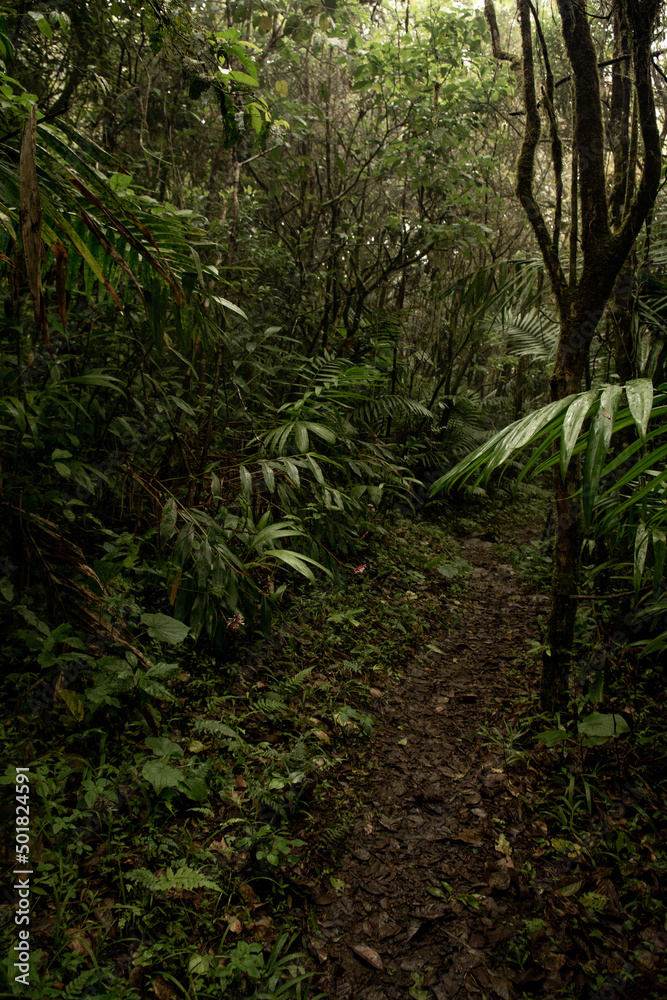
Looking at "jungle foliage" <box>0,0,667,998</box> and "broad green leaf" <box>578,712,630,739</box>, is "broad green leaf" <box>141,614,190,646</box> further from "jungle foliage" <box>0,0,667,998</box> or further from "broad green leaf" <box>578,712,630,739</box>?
"broad green leaf" <box>578,712,630,739</box>

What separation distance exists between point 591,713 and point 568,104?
7.56 metres

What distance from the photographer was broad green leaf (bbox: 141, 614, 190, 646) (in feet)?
6.54

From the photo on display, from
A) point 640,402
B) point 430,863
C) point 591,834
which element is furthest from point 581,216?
point 430,863

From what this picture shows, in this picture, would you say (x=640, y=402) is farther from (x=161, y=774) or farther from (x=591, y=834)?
(x=161, y=774)

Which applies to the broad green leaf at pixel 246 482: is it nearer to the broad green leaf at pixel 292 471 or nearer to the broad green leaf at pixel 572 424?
the broad green leaf at pixel 292 471

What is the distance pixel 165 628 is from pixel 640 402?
1.77 meters

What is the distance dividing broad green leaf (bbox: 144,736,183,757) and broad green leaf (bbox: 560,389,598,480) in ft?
5.47

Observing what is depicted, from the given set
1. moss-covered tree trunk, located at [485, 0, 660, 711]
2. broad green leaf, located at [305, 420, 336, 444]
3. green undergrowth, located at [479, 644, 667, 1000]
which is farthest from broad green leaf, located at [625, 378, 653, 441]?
broad green leaf, located at [305, 420, 336, 444]

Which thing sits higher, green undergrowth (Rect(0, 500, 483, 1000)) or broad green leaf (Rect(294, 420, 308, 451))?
broad green leaf (Rect(294, 420, 308, 451))

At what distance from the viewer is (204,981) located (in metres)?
1.35

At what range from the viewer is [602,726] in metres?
2.08

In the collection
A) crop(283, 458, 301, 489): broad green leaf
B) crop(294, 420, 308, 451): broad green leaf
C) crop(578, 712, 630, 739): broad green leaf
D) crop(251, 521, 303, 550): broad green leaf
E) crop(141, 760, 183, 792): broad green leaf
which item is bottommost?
crop(141, 760, 183, 792): broad green leaf

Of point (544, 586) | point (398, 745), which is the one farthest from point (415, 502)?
point (398, 745)

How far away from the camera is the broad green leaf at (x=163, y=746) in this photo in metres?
1.87
